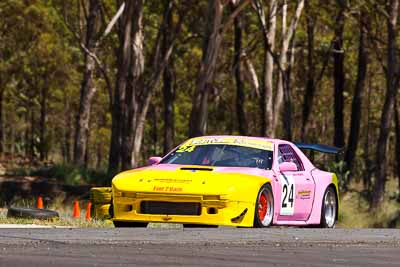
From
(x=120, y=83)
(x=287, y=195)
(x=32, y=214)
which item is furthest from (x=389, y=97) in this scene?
(x=287, y=195)

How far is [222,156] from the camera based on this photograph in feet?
48.8

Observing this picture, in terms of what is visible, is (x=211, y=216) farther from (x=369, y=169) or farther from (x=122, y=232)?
(x=369, y=169)

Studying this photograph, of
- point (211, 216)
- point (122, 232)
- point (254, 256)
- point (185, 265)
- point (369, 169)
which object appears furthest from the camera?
point (369, 169)

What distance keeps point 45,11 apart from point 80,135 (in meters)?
13.8

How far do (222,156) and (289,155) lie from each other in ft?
3.95

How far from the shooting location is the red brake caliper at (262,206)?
46.2 feet

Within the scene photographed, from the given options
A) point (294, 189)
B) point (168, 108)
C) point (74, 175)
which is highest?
point (294, 189)

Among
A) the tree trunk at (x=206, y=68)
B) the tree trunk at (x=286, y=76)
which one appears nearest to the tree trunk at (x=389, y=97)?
the tree trunk at (x=206, y=68)

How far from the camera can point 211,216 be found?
44.3ft

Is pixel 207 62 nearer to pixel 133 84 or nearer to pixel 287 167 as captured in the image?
pixel 133 84

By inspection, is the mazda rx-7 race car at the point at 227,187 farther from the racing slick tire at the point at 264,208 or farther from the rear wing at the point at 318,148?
the rear wing at the point at 318,148

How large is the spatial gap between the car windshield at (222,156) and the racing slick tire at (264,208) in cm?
53

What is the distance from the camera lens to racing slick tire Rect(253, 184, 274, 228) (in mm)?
13893

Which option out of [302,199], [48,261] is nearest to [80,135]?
[302,199]
